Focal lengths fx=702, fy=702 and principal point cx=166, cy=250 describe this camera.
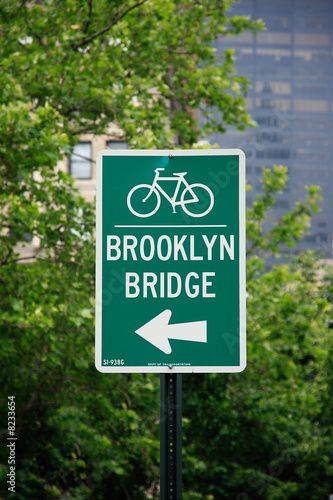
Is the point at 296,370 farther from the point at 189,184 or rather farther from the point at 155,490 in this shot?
the point at 189,184

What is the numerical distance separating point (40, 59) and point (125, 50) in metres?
2.11

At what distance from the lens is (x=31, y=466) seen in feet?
41.7

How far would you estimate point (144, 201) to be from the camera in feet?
8.91

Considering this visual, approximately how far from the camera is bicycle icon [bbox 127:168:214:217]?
2.71 metres

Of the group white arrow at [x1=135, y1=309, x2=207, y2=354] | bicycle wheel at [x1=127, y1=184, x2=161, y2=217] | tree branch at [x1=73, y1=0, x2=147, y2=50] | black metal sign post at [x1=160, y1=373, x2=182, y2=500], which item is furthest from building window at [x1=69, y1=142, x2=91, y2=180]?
black metal sign post at [x1=160, y1=373, x2=182, y2=500]

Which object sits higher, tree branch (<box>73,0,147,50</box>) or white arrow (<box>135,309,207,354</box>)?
tree branch (<box>73,0,147,50</box>)

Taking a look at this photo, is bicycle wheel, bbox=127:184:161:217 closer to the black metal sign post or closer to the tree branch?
the black metal sign post

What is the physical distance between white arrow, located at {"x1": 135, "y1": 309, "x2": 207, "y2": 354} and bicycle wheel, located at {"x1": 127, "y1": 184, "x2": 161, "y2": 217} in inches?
15.3

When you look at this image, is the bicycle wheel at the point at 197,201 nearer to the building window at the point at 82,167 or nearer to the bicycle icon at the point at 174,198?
the bicycle icon at the point at 174,198

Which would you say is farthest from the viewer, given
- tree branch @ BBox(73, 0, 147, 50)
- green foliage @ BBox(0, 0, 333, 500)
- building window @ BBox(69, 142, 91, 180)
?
building window @ BBox(69, 142, 91, 180)

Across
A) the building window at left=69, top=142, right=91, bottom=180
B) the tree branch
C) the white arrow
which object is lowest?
the white arrow

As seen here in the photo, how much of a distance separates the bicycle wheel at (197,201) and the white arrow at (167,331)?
0.40 m

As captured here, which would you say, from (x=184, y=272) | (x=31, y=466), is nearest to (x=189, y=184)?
(x=184, y=272)

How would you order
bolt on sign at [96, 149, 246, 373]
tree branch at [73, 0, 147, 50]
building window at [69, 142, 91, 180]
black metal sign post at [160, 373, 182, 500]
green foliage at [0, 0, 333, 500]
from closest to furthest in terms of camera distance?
black metal sign post at [160, 373, 182, 500], bolt on sign at [96, 149, 246, 373], green foliage at [0, 0, 333, 500], tree branch at [73, 0, 147, 50], building window at [69, 142, 91, 180]
